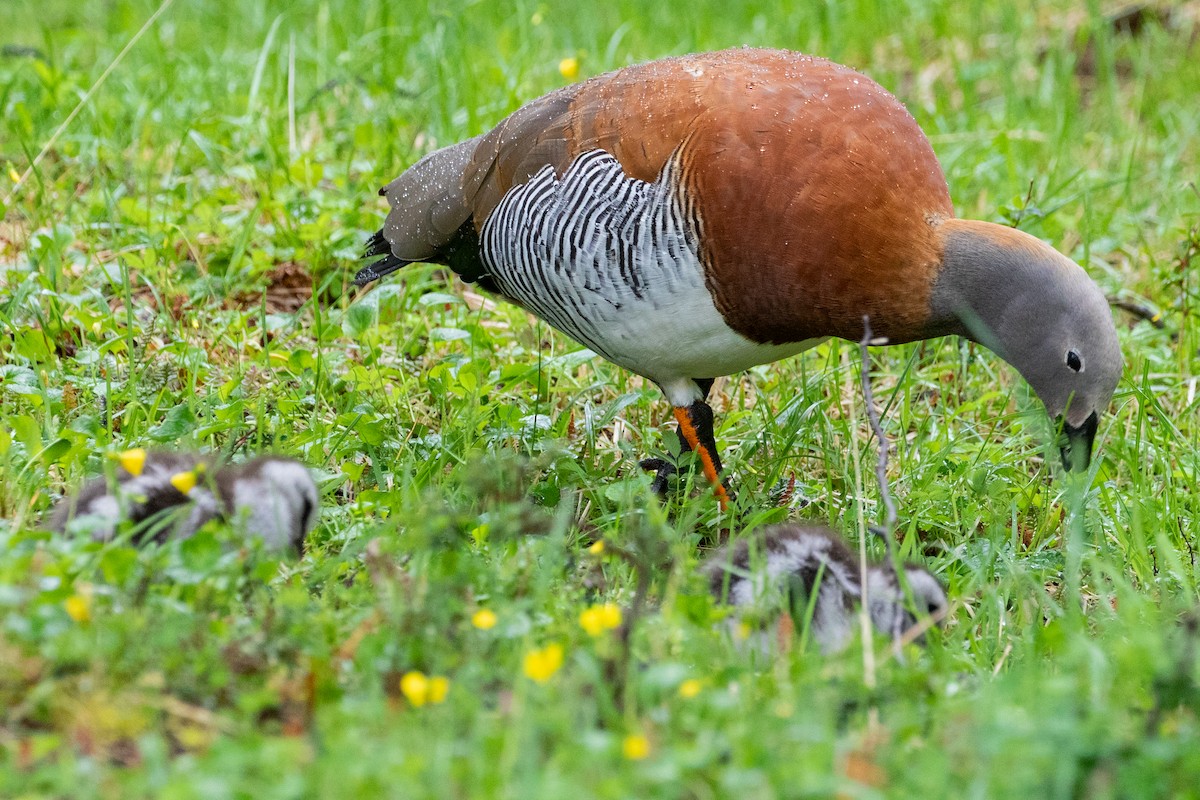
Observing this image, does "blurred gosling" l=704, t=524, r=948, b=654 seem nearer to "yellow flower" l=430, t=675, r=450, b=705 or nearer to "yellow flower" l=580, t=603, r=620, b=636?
"yellow flower" l=580, t=603, r=620, b=636

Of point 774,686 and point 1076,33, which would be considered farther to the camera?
point 1076,33

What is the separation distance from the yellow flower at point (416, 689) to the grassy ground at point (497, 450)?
0.9 inches

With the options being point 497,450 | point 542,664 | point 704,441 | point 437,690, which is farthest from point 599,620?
point 704,441

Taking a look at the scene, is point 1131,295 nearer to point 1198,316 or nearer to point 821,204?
point 1198,316

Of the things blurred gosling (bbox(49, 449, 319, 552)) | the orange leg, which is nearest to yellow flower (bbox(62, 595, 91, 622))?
blurred gosling (bbox(49, 449, 319, 552))

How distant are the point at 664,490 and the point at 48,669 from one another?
222 cm

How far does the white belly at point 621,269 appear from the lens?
12.0ft

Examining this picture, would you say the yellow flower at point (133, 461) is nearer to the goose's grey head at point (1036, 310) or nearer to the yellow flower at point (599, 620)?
the yellow flower at point (599, 620)

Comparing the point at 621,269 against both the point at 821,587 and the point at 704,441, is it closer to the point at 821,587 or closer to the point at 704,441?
the point at 704,441

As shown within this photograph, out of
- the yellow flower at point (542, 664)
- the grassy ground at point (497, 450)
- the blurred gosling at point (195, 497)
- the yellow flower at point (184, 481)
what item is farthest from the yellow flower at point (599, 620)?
the yellow flower at point (184, 481)

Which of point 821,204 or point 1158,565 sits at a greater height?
point 821,204

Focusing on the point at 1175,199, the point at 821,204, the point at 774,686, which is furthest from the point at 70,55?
the point at 774,686

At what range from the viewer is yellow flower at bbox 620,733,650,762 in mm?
2090

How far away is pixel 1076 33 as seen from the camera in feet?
25.4
